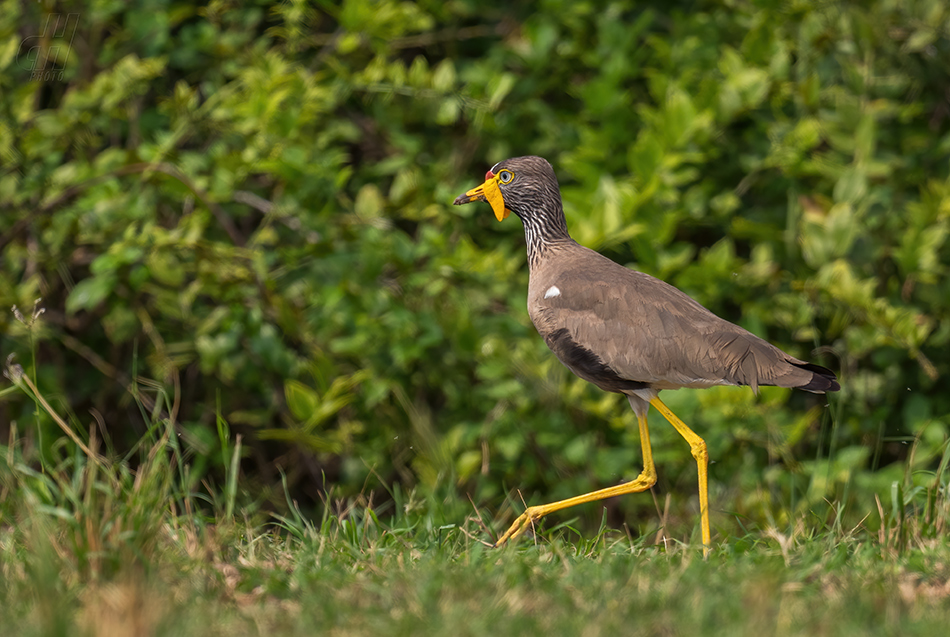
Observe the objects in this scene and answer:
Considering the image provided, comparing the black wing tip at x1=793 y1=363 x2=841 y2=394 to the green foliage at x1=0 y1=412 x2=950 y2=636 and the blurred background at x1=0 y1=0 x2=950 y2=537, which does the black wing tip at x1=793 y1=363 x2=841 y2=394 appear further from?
the blurred background at x1=0 y1=0 x2=950 y2=537

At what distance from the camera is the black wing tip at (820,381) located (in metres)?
4.50

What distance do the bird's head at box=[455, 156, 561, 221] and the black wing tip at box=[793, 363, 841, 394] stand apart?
168 cm

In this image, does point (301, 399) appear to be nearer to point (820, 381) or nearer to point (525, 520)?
point (525, 520)

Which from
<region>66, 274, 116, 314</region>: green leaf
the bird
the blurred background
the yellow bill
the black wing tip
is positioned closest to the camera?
the black wing tip

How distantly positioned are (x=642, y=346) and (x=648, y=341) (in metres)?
0.04

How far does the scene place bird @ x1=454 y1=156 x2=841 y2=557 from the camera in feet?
15.1

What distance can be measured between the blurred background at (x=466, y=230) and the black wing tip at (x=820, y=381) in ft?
5.35

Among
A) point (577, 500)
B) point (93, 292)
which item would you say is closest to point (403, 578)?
point (577, 500)

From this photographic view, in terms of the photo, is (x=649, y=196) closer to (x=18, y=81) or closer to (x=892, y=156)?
(x=892, y=156)
